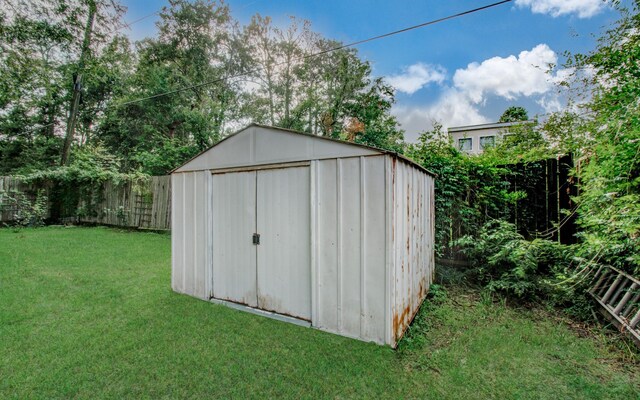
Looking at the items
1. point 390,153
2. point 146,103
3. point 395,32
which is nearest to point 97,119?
point 146,103

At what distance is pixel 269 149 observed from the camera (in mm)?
2885

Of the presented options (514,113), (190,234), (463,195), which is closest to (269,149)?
(190,234)

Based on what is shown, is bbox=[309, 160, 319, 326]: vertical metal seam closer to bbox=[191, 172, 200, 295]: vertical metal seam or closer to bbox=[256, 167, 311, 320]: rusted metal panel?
bbox=[256, 167, 311, 320]: rusted metal panel

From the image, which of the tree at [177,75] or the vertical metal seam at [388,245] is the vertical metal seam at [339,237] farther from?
the tree at [177,75]

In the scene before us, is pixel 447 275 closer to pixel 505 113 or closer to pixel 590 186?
pixel 590 186

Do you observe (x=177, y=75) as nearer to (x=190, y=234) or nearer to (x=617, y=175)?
(x=190, y=234)

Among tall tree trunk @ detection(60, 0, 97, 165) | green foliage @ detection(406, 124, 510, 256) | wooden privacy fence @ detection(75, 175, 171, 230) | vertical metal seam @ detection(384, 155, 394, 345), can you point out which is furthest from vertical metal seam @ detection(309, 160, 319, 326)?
tall tree trunk @ detection(60, 0, 97, 165)

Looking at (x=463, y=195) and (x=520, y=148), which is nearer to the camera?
(x=463, y=195)

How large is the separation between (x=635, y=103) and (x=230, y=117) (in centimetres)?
1483

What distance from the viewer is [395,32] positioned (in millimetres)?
4523

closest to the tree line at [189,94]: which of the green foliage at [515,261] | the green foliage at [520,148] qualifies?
the green foliage at [520,148]

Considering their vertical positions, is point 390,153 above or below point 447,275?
above

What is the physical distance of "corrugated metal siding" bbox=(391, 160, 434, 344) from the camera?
2357 millimetres

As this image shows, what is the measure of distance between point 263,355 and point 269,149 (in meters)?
1.94
